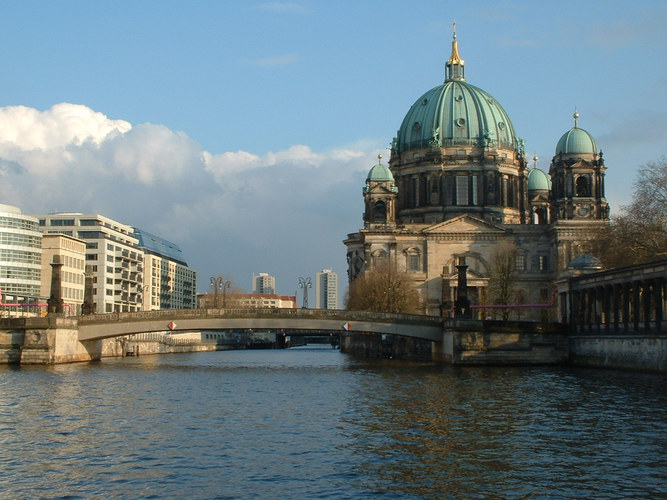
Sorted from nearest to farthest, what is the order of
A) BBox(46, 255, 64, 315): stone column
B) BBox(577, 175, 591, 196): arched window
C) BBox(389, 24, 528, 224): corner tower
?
BBox(46, 255, 64, 315): stone column, BBox(577, 175, 591, 196): arched window, BBox(389, 24, 528, 224): corner tower

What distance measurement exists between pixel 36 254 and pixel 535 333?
238 feet

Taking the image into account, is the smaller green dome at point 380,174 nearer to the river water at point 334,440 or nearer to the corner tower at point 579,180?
the corner tower at point 579,180

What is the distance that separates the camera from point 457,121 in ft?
Result: 486

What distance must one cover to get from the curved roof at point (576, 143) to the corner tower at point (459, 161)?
12.4 metres

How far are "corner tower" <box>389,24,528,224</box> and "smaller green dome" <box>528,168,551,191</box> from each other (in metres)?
1.77

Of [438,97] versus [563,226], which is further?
[438,97]

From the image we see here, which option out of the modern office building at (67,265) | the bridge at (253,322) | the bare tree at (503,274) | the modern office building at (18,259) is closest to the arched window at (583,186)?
the bare tree at (503,274)

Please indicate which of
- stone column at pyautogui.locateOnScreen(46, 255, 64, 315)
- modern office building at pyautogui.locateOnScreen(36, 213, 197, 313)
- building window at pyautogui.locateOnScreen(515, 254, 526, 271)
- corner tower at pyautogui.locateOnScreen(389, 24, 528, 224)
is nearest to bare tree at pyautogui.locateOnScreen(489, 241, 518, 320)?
building window at pyautogui.locateOnScreen(515, 254, 526, 271)

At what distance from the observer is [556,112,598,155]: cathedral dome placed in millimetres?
135125

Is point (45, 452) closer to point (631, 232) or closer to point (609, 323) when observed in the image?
point (609, 323)

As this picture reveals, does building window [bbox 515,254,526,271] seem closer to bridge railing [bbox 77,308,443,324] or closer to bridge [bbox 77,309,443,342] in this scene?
bridge [bbox 77,309,443,342]

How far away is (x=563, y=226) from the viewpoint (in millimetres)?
132625

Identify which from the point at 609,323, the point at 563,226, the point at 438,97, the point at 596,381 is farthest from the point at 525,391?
the point at 438,97

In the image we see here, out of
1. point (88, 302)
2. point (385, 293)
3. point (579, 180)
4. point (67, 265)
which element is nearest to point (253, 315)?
point (88, 302)
